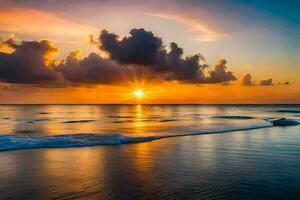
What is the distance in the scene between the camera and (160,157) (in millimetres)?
19297

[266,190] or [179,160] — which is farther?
[179,160]

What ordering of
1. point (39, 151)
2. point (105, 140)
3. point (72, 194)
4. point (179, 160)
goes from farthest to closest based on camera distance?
point (105, 140)
point (39, 151)
point (179, 160)
point (72, 194)

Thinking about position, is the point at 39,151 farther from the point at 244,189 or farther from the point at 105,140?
the point at 244,189

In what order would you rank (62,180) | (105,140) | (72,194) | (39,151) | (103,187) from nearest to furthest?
1. (72,194)
2. (103,187)
3. (62,180)
4. (39,151)
5. (105,140)

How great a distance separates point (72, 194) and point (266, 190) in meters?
7.14

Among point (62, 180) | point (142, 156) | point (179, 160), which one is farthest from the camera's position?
point (142, 156)

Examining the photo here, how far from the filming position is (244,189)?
1215cm

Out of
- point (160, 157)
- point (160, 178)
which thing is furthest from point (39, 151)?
point (160, 178)

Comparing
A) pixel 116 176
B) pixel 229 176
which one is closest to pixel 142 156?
pixel 116 176

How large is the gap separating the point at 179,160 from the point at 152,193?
659 centimetres

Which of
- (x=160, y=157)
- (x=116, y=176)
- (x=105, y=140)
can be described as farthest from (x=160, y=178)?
(x=105, y=140)

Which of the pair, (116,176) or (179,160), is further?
(179,160)

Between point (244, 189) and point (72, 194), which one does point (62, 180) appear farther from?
point (244, 189)

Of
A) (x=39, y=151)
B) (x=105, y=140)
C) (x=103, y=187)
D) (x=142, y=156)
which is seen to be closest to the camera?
(x=103, y=187)
